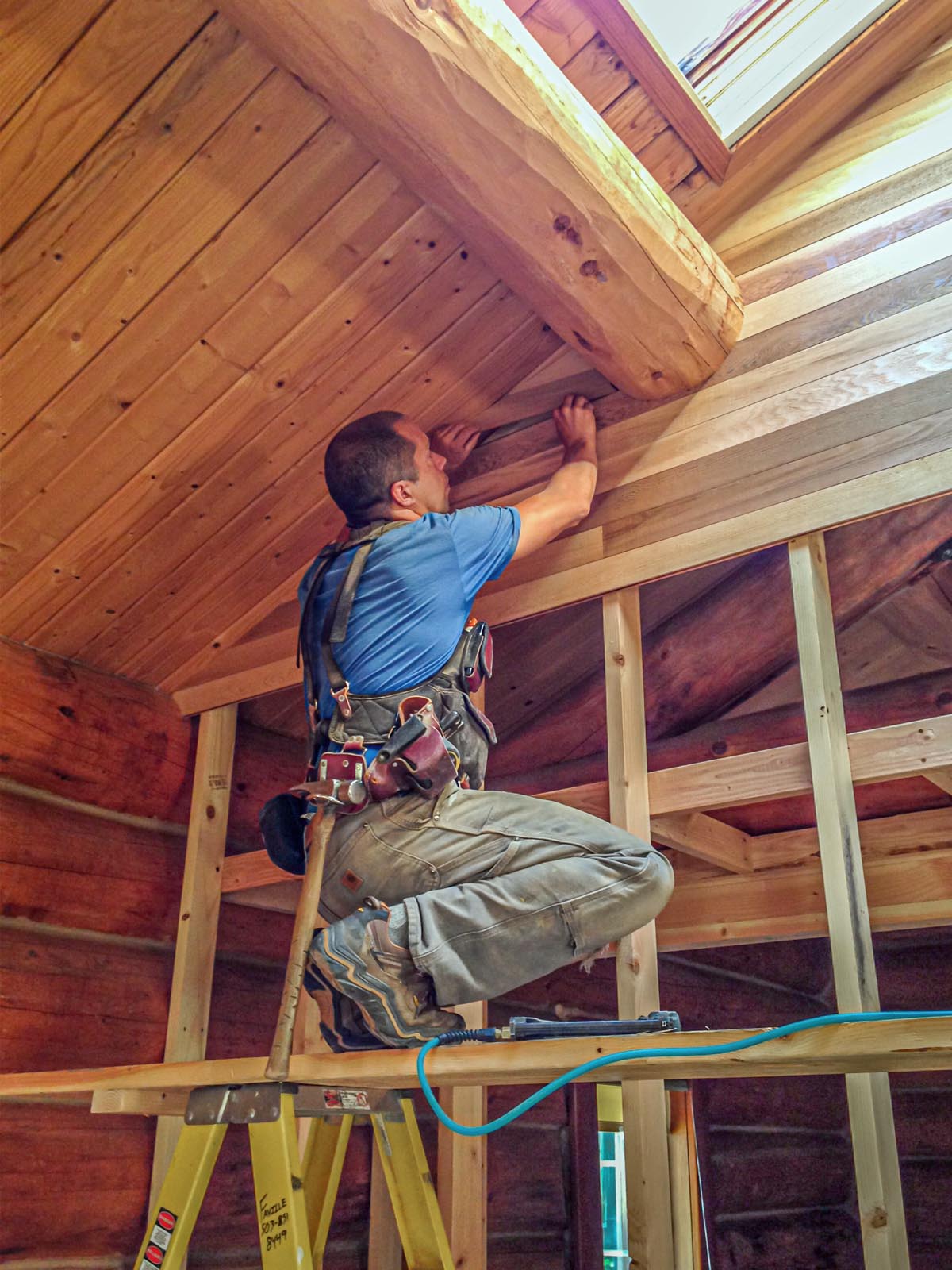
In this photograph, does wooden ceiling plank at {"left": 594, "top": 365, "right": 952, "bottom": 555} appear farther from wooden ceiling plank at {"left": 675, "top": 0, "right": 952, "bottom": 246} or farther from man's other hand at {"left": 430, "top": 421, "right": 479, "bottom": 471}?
wooden ceiling plank at {"left": 675, "top": 0, "right": 952, "bottom": 246}

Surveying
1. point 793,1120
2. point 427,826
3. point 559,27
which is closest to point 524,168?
point 559,27

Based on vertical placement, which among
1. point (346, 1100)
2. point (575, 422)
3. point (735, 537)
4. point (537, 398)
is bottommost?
point (346, 1100)

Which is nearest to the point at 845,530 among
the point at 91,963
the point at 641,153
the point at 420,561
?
the point at 641,153

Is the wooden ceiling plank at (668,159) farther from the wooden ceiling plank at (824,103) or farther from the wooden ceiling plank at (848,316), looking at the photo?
the wooden ceiling plank at (848,316)

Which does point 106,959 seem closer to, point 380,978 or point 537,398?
point 380,978

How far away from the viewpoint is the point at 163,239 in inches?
89.3

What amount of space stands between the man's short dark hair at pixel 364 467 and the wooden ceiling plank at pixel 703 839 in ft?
3.11

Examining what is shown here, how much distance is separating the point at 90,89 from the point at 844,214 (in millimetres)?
1640

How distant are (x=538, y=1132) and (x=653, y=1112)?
1.76 metres

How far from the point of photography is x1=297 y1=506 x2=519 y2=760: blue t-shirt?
7.02 feet

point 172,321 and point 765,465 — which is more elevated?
point 172,321

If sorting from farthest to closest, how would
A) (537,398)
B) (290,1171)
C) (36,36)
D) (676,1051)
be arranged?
(537,398), (36,36), (290,1171), (676,1051)

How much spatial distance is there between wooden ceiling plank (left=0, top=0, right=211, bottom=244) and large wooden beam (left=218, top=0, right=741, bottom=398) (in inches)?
6.1

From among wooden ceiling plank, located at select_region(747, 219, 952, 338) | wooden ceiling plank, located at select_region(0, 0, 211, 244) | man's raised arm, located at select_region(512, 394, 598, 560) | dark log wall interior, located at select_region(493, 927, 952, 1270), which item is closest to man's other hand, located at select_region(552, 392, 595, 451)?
man's raised arm, located at select_region(512, 394, 598, 560)
